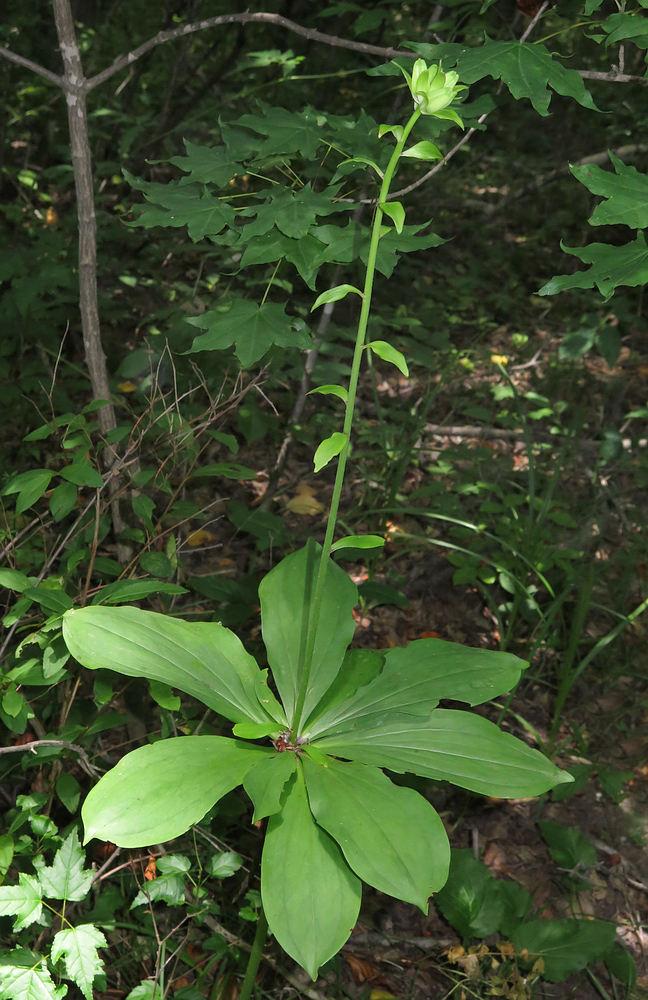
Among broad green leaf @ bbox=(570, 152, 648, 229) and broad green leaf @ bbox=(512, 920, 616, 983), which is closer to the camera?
broad green leaf @ bbox=(570, 152, 648, 229)

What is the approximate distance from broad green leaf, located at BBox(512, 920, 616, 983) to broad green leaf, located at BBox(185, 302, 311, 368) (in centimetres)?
172

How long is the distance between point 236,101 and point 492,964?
4.96 m

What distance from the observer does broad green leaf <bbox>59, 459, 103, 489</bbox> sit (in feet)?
6.02

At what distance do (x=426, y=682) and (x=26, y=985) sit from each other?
41.4 inches

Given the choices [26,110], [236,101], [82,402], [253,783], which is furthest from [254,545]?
[26,110]

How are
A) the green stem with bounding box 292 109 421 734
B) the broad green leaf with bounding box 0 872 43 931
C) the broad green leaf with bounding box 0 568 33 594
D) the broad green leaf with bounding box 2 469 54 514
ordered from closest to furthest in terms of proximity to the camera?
the green stem with bounding box 292 109 421 734, the broad green leaf with bounding box 0 872 43 931, the broad green leaf with bounding box 0 568 33 594, the broad green leaf with bounding box 2 469 54 514

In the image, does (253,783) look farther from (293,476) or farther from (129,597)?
(293,476)

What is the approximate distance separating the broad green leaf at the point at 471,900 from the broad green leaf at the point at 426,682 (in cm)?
73

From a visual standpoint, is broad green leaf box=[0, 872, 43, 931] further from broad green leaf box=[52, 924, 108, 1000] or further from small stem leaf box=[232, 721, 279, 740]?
small stem leaf box=[232, 721, 279, 740]

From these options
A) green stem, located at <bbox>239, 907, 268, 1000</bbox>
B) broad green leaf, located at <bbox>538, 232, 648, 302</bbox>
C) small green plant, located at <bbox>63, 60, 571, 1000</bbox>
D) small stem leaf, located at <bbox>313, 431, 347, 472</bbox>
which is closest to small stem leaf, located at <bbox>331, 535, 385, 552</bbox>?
small green plant, located at <bbox>63, 60, 571, 1000</bbox>

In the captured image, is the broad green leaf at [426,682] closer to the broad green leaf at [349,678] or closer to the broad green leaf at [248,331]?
the broad green leaf at [349,678]

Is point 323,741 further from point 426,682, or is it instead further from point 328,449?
point 328,449

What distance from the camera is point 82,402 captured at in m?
3.68

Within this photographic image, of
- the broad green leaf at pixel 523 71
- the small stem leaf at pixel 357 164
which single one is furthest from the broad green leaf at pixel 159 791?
the broad green leaf at pixel 523 71
